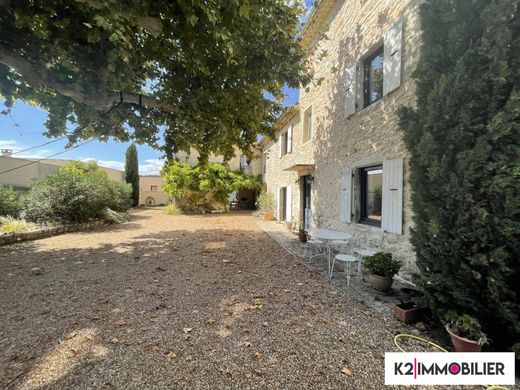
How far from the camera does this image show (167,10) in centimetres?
346

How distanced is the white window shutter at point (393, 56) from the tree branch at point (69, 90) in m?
4.80

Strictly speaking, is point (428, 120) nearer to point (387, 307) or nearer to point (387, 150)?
point (387, 150)

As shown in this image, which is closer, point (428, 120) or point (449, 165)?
point (449, 165)

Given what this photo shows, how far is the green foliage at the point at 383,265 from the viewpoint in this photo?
363cm

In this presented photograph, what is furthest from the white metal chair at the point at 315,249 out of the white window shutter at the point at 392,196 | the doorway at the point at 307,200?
the doorway at the point at 307,200

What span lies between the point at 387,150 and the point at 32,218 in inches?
453

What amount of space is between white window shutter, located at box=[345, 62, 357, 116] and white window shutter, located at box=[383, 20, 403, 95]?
1082 mm

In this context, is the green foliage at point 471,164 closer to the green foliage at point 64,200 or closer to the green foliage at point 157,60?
the green foliage at point 157,60

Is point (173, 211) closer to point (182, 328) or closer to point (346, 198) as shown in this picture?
point (346, 198)

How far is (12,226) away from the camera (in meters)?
7.04

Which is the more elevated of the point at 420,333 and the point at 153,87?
the point at 153,87

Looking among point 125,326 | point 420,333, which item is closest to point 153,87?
point 125,326

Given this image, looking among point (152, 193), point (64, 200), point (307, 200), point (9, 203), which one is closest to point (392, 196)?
point (307, 200)
